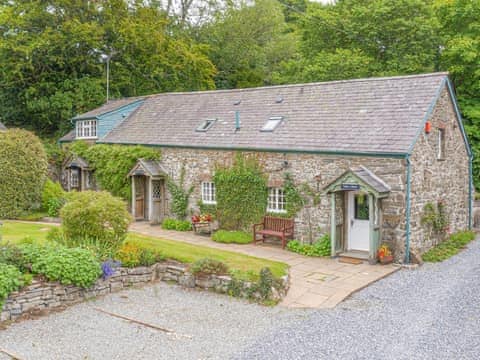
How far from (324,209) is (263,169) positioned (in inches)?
118

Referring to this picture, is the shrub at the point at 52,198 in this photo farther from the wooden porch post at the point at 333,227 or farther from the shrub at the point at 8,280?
the wooden porch post at the point at 333,227

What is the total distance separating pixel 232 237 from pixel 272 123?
4816 millimetres

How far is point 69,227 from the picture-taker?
12961 millimetres

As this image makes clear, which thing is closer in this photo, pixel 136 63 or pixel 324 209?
pixel 324 209

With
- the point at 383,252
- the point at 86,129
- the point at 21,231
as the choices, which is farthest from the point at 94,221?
the point at 86,129

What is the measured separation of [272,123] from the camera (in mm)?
19156

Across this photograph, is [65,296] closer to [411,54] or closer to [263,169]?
[263,169]

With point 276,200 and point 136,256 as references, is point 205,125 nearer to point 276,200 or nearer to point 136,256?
point 276,200

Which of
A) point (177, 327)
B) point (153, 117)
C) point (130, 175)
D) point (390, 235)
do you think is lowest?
point (177, 327)

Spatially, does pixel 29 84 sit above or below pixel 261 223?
above

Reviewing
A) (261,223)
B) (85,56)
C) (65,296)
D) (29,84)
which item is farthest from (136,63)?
(65,296)

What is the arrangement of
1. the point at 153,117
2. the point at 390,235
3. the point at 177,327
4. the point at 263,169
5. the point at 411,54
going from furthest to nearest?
the point at 411,54, the point at 153,117, the point at 263,169, the point at 390,235, the point at 177,327

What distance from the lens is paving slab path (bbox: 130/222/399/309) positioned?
11594 millimetres

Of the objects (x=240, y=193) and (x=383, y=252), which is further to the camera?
(x=240, y=193)
